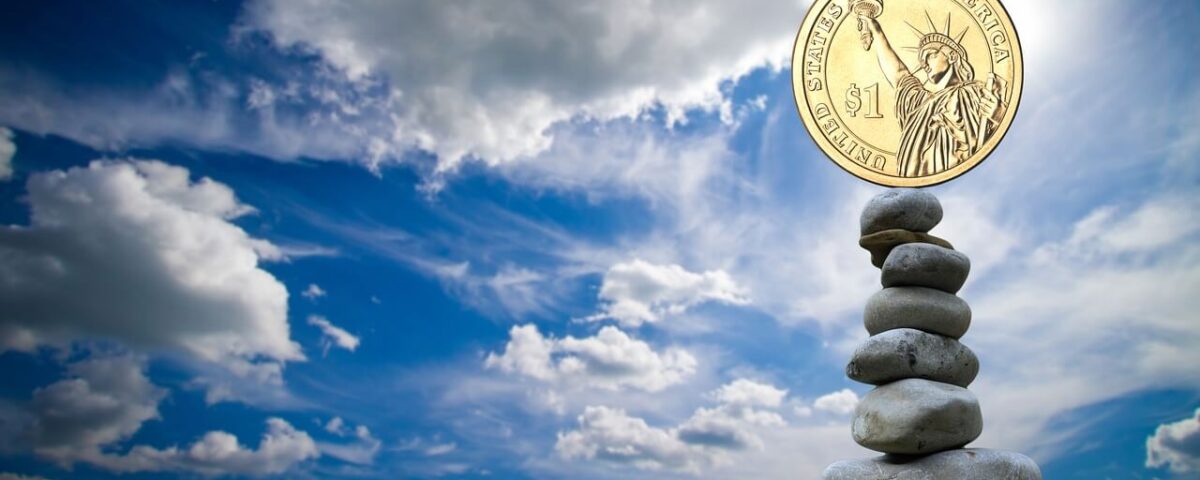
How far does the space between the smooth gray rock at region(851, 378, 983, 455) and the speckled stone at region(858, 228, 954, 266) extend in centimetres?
237

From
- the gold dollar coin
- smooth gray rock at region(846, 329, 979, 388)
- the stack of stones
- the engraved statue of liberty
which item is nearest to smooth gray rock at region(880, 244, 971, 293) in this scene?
the stack of stones

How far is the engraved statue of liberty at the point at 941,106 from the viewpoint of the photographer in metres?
14.6

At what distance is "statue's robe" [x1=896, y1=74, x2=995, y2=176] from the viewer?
48.2ft

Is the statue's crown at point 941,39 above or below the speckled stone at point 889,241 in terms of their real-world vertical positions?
above

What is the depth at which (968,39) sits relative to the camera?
14789mm

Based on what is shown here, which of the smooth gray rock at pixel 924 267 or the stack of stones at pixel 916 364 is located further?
the smooth gray rock at pixel 924 267

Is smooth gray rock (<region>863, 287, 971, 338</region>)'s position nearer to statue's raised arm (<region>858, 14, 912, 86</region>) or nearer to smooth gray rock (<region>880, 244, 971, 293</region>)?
smooth gray rock (<region>880, 244, 971, 293</region>)

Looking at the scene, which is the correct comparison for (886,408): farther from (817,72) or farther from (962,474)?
(817,72)

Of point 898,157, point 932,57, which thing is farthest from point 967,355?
point 932,57

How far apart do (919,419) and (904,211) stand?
3554 mm

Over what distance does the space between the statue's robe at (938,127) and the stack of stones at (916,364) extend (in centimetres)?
90

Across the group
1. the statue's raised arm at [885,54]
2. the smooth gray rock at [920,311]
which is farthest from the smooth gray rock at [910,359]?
the statue's raised arm at [885,54]

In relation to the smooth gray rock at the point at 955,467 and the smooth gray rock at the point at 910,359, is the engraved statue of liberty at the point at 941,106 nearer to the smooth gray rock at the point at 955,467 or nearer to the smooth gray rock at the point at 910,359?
the smooth gray rock at the point at 910,359

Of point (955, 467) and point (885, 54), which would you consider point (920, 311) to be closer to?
point (955, 467)
